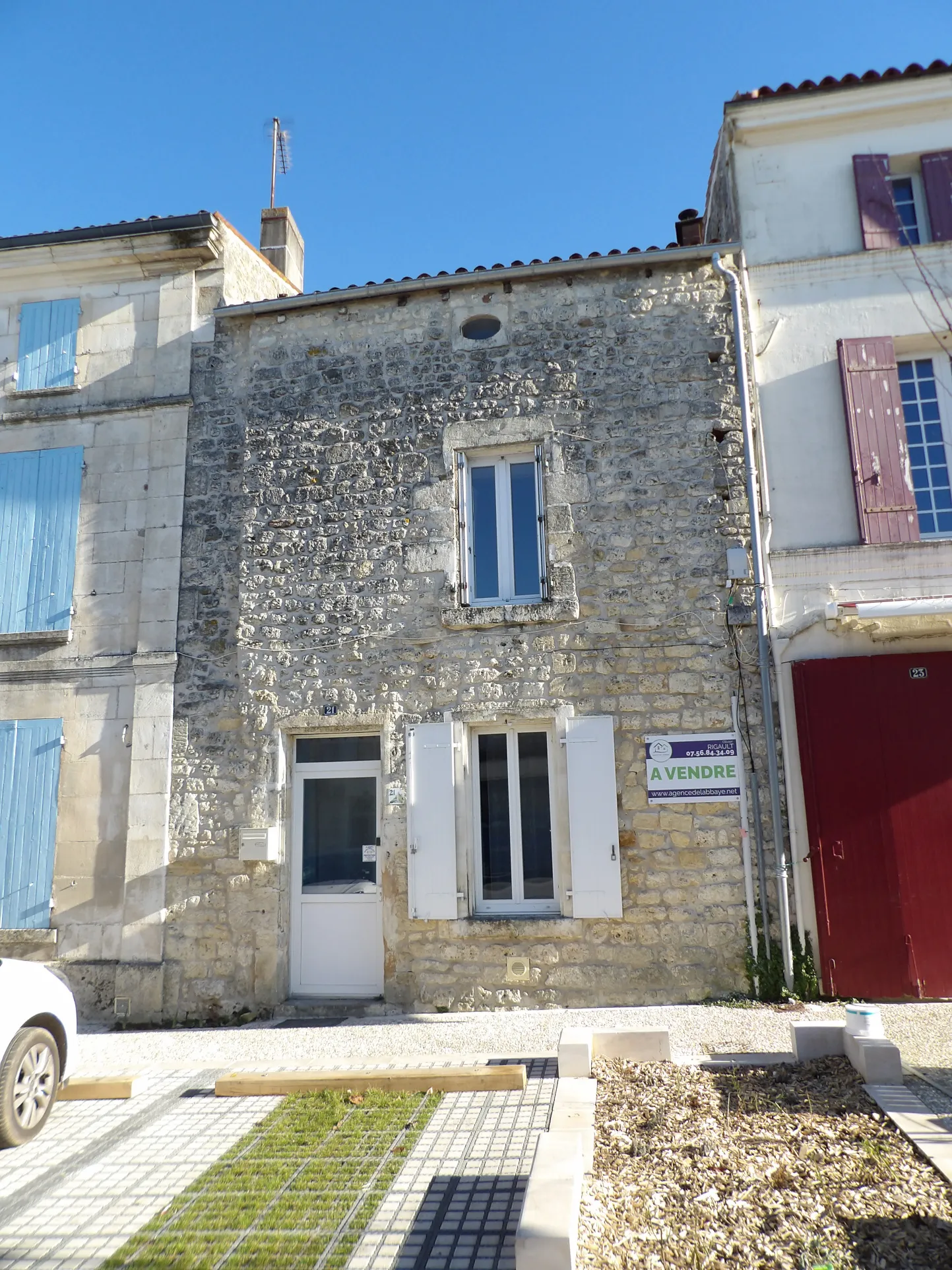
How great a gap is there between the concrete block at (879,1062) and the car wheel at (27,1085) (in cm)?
397

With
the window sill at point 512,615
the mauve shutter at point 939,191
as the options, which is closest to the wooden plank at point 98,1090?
the window sill at point 512,615

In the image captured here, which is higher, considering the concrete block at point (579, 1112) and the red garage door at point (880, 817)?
the red garage door at point (880, 817)

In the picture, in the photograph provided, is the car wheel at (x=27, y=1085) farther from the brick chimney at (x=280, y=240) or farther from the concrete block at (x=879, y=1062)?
the brick chimney at (x=280, y=240)

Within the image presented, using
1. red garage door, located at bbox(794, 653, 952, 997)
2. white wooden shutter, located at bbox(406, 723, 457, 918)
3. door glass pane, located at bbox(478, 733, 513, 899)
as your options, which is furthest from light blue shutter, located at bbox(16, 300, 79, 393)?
red garage door, located at bbox(794, 653, 952, 997)

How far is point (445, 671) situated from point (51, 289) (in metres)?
5.37

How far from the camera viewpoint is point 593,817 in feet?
22.2

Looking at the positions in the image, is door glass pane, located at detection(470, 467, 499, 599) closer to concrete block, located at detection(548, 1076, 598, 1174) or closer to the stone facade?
the stone facade

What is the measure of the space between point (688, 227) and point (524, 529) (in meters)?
3.54

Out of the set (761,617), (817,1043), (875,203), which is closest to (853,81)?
(875,203)

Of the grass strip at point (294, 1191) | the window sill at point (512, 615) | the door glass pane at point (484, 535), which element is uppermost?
the door glass pane at point (484, 535)

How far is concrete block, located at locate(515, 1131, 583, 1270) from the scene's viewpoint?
2525mm

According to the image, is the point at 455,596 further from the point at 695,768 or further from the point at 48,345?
the point at 48,345

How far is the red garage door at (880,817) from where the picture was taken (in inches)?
249

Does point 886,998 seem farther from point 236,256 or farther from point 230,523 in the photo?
point 236,256
